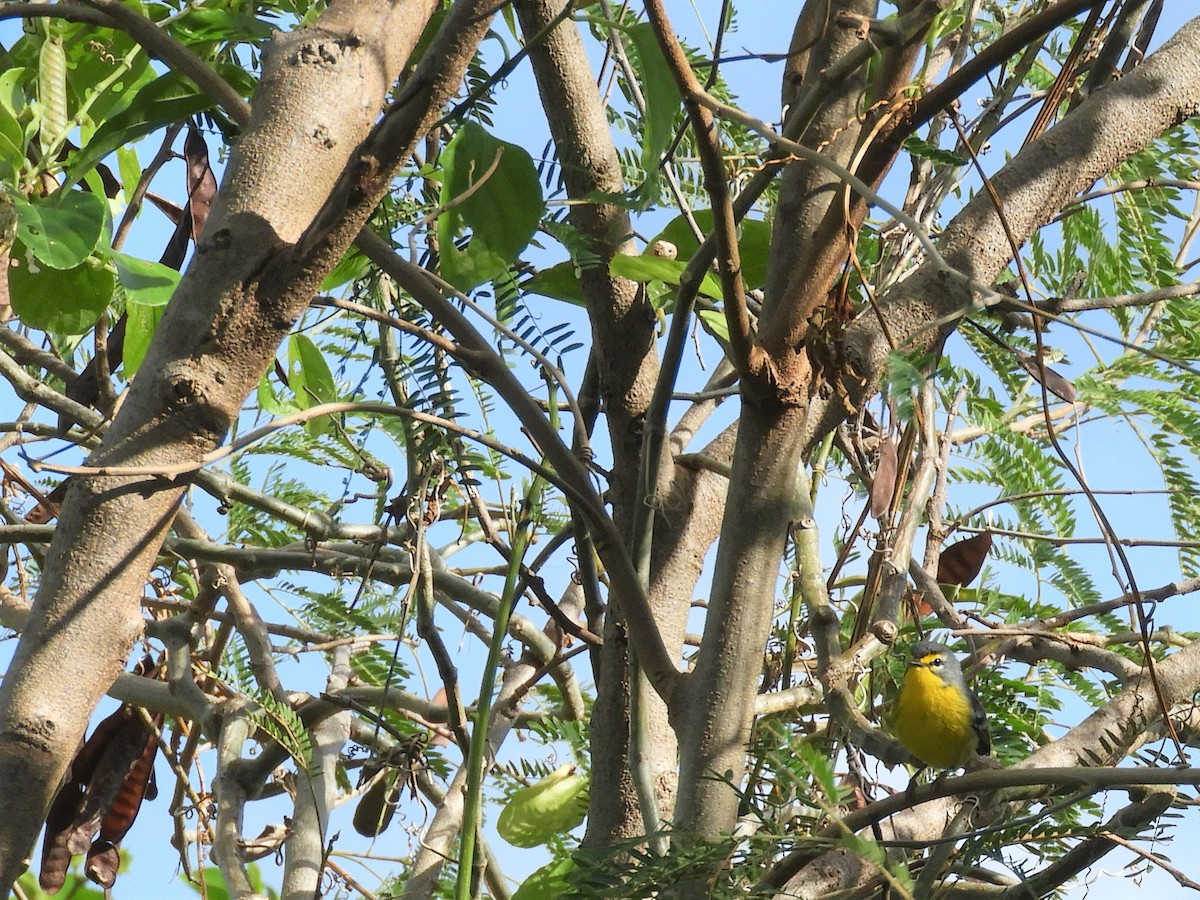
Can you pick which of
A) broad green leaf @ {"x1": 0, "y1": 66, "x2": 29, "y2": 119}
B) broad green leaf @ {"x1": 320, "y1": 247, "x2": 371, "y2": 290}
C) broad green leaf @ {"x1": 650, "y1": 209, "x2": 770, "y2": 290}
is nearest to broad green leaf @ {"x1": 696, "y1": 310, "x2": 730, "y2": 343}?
broad green leaf @ {"x1": 650, "y1": 209, "x2": 770, "y2": 290}

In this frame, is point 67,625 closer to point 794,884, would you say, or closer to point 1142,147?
point 794,884

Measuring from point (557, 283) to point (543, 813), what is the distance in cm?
68

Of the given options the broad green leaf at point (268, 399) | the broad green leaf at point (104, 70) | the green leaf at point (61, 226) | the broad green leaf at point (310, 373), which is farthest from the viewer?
the broad green leaf at point (268, 399)

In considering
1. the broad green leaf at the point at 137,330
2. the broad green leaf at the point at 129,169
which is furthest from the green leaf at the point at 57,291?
the broad green leaf at the point at 129,169

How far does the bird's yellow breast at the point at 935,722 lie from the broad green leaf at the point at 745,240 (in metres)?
0.59

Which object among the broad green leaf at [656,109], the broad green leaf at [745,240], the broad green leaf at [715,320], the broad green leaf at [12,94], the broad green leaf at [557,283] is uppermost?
the broad green leaf at [745,240]

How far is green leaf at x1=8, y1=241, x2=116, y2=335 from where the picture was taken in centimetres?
121

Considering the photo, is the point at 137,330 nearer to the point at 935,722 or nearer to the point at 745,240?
the point at 745,240

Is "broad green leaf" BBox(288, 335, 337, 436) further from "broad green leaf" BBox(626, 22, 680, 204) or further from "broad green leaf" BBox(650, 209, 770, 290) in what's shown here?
"broad green leaf" BBox(626, 22, 680, 204)

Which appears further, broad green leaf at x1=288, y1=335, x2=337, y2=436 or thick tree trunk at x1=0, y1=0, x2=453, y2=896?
broad green leaf at x1=288, y1=335, x2=337, y2=436

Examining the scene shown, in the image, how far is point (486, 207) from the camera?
117 centimetres

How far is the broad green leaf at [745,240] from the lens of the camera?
1.24 meters

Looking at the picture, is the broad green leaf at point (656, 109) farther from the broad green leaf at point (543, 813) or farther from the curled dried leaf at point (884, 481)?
the broad green leaf at point (543, 813)

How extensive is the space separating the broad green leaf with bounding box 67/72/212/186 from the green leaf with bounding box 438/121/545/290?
11.0 inches
